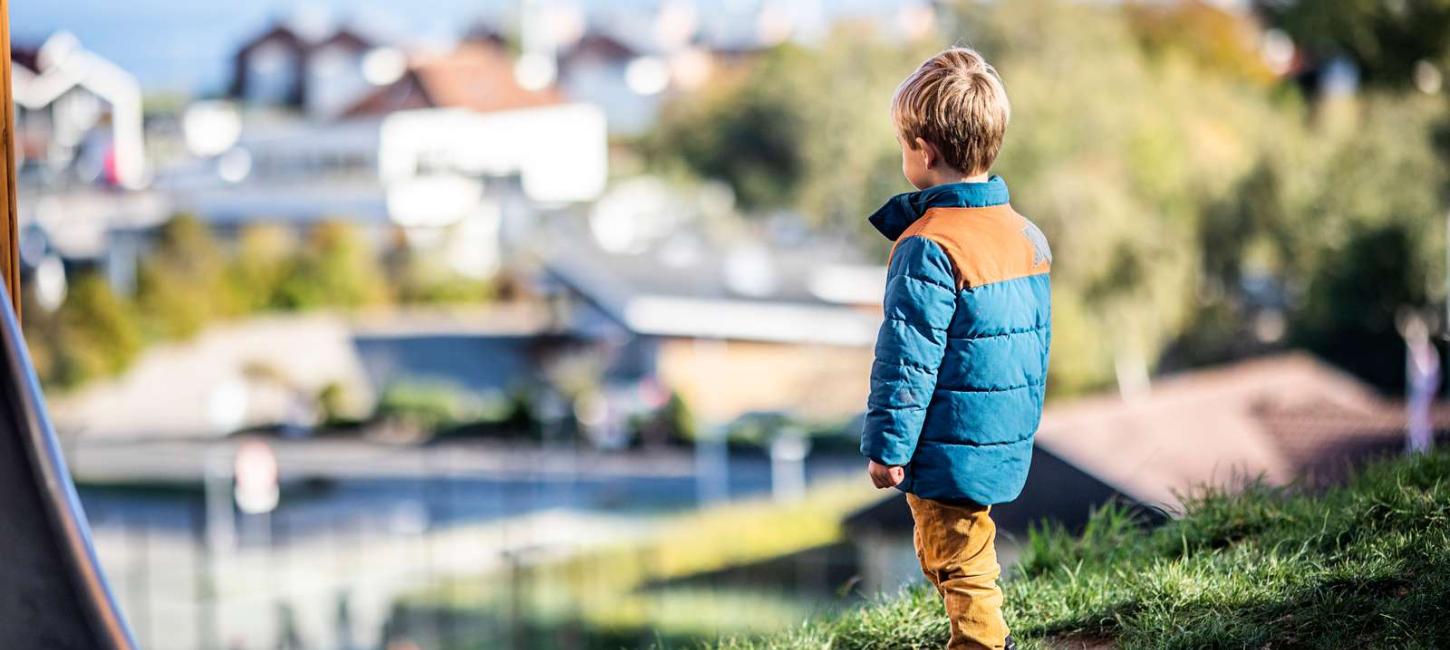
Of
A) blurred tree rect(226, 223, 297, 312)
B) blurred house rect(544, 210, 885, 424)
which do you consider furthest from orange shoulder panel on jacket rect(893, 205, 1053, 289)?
blurred tree rect(226, 223, 297, 312)

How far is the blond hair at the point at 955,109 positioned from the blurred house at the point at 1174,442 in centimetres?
378

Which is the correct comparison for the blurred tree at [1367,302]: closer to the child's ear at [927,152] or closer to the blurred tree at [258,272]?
the blurred tree at [258,272]

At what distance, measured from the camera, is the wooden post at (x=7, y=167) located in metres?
2.48

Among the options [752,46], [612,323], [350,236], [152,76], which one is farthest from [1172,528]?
[152,76]

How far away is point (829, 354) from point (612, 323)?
18.6 ft

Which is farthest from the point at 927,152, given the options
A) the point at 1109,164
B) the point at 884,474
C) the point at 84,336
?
the point at 84,336

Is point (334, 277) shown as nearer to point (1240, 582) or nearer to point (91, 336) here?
point (91, 336)

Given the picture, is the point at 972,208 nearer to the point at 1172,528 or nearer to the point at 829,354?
the point at 1172,528

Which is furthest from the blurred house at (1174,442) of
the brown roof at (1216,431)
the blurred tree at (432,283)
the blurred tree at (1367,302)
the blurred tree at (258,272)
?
the blurred tree at (258,272)

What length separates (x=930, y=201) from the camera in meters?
2.12

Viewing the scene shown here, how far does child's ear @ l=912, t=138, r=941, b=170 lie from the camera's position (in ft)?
7.02

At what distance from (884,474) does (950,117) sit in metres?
0.49

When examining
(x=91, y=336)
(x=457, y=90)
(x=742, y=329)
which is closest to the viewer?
(x=742, y=329)

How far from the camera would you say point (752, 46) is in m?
47.2
